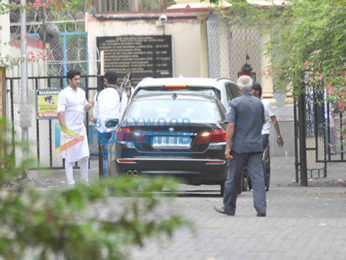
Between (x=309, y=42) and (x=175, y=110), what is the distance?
283 cm

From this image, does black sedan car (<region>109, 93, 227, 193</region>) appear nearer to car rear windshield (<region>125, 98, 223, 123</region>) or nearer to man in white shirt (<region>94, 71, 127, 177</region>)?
car rear windshield (<region>125, 98, 223, 123</region>)

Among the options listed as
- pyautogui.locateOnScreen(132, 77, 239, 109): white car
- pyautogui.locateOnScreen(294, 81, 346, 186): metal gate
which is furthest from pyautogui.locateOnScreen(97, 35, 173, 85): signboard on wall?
pyautogui.locateOnScreen(132, 77, 239, 109): white car

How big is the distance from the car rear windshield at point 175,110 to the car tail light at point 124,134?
0.50 ft

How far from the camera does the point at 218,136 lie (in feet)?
41.1

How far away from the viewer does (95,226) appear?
3102mm

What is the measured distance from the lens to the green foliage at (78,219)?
2.97 meters

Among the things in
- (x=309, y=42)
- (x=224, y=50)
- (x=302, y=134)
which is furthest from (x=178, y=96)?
(x=224, y=50)

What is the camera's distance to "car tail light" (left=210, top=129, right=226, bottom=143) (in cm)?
1249

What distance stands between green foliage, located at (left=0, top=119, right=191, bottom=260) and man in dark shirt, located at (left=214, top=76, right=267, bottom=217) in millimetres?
7215

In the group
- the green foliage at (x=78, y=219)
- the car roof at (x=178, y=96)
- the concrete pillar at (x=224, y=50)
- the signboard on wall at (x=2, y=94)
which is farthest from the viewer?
the concrete pillar at (x=224, y=50)

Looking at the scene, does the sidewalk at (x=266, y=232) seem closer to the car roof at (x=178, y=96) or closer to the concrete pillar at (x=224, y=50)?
the car roof at (x=178, y=96)

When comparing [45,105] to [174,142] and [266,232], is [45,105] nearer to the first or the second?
[174,142]

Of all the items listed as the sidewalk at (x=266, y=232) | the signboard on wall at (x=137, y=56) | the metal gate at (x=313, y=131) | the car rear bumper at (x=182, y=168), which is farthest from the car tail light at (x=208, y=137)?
the signboard on wall at (x=137, y=56)

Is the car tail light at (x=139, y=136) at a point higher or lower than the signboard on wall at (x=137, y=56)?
lower
